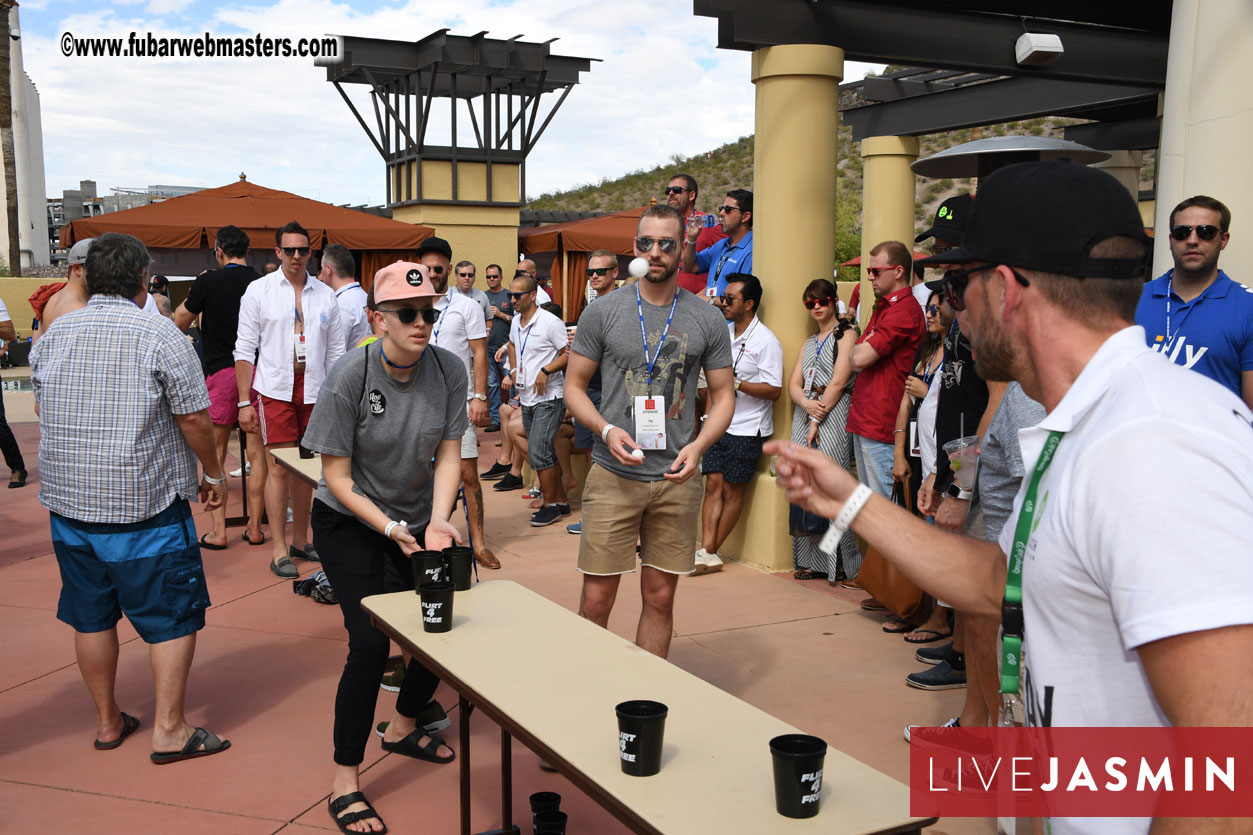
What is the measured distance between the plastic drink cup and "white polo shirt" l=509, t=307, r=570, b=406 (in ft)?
15.9

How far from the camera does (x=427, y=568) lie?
326cm

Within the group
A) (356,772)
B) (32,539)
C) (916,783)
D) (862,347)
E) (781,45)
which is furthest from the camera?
(32,539)

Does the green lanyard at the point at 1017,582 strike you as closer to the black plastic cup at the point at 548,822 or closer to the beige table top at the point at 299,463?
the black plastic cup at the point at 548,822

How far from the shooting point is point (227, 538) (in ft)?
26.1

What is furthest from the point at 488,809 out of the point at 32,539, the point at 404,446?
the point at 32,539

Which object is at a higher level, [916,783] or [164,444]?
[164,444]

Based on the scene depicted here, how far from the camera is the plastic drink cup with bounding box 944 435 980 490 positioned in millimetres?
3813

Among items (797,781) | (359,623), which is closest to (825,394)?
(359,623)

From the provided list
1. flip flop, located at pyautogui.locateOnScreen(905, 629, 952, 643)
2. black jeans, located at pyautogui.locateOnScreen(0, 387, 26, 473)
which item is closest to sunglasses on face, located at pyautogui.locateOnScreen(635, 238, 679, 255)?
flip flop, located at pyautogui.locateOnScreen(905, 629, 952, 643)

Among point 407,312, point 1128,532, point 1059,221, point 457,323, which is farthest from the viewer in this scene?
point 457,323

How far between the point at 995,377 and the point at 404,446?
2779 mm

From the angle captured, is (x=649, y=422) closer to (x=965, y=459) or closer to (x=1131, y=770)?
(x=965, y=459)

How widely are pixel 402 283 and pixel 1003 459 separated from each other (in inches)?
87.6

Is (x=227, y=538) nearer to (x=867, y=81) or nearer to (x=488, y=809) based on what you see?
(x=488, y=809)
